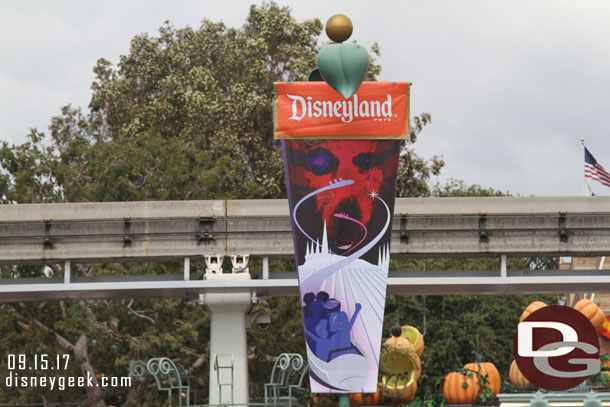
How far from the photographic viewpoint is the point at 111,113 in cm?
5491

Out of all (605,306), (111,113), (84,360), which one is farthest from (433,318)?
(111,113)

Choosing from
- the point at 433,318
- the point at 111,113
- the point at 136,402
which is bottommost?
the point at 136,402

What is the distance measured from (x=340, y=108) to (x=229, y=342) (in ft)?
21.4

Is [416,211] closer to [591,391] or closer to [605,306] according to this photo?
[591,391]

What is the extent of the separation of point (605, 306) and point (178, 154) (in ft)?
56.6

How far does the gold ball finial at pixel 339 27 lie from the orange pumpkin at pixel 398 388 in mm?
10726

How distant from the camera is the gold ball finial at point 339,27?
2195 centimetres

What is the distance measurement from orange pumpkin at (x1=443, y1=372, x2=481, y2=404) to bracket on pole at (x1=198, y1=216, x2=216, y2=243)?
26.8 feet

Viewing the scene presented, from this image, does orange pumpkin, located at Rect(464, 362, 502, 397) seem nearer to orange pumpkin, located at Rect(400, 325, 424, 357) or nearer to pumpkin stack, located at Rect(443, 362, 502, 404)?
pumpkin stack, located at Rect(443, 362, 502, 404)

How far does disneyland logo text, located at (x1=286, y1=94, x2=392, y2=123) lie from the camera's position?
2198 centimetres

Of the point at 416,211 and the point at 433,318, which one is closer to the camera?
the point at 416,211

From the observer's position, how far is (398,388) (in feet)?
94.8

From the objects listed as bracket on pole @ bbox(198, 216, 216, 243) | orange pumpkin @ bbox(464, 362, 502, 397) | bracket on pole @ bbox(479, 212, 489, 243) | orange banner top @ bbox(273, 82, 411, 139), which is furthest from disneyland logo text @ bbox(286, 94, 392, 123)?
orange pumpkin @ bbox(464, 362, 502, 397)

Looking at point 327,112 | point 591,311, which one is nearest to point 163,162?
point 591,311
